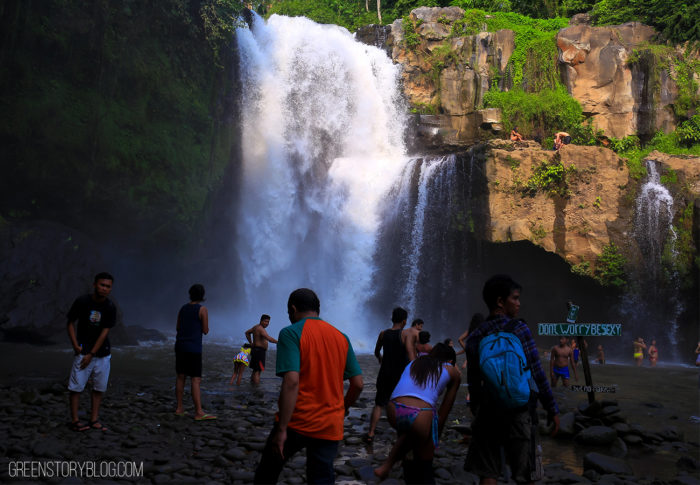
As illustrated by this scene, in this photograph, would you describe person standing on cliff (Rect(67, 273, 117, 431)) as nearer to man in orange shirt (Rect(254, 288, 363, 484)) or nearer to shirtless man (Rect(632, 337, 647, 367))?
man in orange shirt (Rect(254, 288, 363, 484))

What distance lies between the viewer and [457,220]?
20344 mm

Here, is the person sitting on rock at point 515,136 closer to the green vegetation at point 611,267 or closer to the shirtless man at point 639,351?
the green vegetation at point 611,267

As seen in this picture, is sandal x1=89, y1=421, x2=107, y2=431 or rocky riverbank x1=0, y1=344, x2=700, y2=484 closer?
rocky riverbank x1=0, y1=344, x2=700, y2=484

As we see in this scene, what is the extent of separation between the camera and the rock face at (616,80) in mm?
22031

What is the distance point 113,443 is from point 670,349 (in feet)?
62.8

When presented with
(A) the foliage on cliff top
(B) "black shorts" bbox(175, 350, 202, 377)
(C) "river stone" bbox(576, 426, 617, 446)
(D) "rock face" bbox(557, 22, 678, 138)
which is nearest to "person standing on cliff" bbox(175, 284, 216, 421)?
(B) "black shorts" bbox(175, 350, 202, 377)

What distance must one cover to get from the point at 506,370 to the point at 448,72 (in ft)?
82.0

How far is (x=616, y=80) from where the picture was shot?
2253 cm

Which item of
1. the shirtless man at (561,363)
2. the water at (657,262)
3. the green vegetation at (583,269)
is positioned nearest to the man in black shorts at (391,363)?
the shirtless man at (561,363)

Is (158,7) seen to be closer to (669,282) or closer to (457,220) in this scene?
(457,220)

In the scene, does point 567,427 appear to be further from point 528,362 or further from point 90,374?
point 90,374

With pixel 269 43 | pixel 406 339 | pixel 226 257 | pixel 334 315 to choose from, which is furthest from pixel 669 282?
pixel 269 43

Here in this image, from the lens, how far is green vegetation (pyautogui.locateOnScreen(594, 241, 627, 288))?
18.5 metres

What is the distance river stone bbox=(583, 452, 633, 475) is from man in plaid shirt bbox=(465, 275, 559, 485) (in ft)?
8.71
